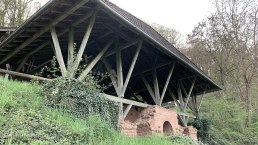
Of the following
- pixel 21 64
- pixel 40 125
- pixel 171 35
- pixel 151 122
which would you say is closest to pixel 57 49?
pixel 21 64

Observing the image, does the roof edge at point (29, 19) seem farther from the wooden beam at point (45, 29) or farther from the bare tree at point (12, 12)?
the bare tree at point (12, 12)

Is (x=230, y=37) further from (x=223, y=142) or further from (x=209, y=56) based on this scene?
(x=223, y=142)

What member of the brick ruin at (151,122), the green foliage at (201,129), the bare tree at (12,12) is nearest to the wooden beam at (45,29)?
the brick ruin at (151,122)

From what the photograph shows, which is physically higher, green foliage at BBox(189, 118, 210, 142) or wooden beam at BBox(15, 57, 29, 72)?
wooden beam at BBox(15, 57, 29, 72)

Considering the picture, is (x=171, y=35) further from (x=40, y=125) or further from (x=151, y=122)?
(x=40, y=125)

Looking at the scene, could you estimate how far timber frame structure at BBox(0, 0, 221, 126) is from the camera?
9.64m

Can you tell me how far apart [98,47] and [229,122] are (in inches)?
517

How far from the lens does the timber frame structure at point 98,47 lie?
9641 millimetres

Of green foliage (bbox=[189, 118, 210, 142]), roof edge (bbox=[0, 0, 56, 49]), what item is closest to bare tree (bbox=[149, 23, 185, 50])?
green foliage (bbox=[189, 118, 210, 142])

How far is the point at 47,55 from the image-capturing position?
1359 cm

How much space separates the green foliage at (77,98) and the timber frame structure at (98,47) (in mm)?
672

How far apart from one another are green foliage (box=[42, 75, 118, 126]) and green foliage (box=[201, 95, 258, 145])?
1367 centimetres

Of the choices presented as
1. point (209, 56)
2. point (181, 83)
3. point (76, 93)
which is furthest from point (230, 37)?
point (76, 93)

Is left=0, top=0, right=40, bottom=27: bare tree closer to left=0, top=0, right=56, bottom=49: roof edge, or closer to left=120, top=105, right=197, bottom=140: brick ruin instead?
left=0, top=0, right=56, bottom=49: roof edge
